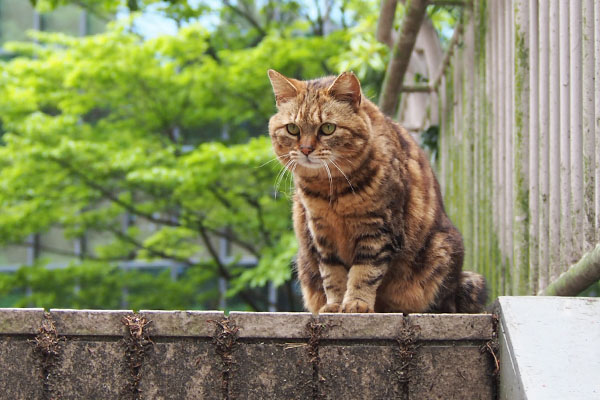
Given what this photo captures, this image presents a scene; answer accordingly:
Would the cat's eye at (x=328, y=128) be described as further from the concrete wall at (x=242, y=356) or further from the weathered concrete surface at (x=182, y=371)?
the weathered concrete surface at (x=182, y=371)

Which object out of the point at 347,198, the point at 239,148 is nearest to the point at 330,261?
the point at 347,198

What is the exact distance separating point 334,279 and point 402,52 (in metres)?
1.94

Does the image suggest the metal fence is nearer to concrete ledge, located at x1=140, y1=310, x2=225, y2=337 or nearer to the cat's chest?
the cat's chest

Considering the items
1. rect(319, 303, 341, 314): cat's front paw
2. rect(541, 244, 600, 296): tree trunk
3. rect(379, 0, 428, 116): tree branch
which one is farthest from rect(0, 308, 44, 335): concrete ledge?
rect(379, 0, 428, 116): tree branch

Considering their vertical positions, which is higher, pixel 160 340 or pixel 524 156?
pixel 524 156

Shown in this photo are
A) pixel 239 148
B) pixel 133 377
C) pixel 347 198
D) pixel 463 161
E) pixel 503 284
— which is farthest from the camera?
pixel 239 148

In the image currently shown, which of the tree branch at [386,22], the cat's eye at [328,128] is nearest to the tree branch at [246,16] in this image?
the tree branch at [386,22]

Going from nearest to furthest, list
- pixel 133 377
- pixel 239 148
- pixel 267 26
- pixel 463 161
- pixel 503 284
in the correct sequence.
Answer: pixel 133 377, pixel 503 284, pixel 463 161, pixel 239 148, pixel 267 26

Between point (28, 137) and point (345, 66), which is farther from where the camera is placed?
point (28, 137)

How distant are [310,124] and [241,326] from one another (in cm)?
94

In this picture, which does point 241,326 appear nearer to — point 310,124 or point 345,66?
point 310,124

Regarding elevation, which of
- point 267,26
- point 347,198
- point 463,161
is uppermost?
point 267,26

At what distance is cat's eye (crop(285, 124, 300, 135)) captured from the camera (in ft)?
7.97

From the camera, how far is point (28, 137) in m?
7.12
